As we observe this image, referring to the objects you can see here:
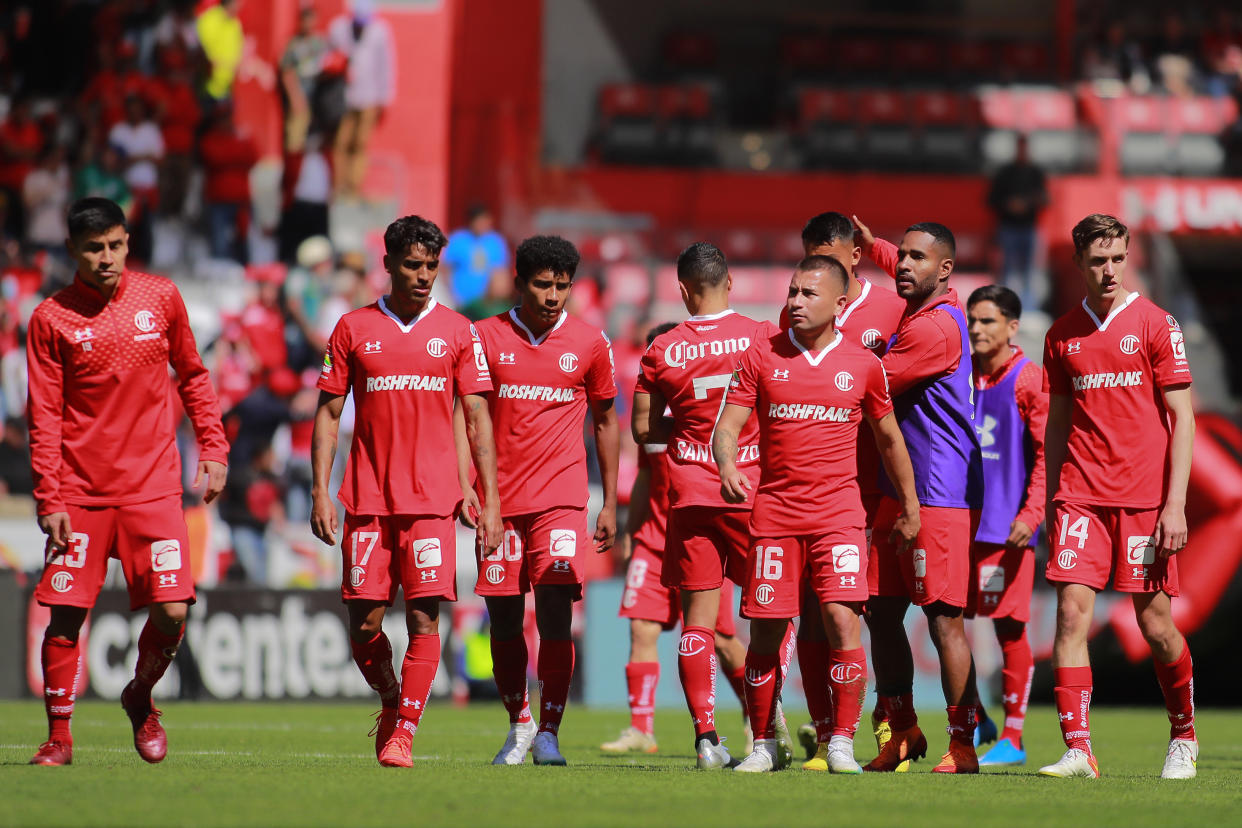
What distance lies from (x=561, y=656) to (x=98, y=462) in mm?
2177

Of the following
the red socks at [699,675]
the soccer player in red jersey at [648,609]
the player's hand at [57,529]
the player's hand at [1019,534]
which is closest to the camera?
the player's hand at [57,529]

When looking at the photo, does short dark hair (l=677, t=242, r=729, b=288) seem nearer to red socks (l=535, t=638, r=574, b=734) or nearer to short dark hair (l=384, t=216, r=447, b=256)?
short dark hair (l=384, t=216, r=447, b=256)

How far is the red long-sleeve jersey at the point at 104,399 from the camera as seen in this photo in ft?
22.7

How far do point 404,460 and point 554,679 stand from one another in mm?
1251

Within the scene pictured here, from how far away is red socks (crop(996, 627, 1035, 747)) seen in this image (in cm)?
853

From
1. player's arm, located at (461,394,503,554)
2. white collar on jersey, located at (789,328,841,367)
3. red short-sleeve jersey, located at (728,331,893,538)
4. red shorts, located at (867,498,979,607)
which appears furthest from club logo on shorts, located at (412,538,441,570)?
red shorts, located at (867,498,979,607)

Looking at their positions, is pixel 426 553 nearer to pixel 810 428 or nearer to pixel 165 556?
pixel 165 556

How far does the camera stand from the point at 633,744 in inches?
355

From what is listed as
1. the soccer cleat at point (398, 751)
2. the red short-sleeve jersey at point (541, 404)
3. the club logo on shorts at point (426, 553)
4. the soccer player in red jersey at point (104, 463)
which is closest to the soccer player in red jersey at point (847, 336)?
the red short-sleeve jersey at point (541, 404)

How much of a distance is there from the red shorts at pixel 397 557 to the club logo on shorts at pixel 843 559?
62.3 inches

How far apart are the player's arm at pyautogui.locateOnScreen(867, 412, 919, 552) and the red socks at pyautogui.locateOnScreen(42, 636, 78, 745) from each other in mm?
3439

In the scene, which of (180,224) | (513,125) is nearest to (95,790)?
(180,224)

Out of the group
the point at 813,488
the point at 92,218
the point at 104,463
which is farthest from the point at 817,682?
the point at 92,218

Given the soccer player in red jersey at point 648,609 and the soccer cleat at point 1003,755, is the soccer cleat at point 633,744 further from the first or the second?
the soccer cleat at point 1003,755
